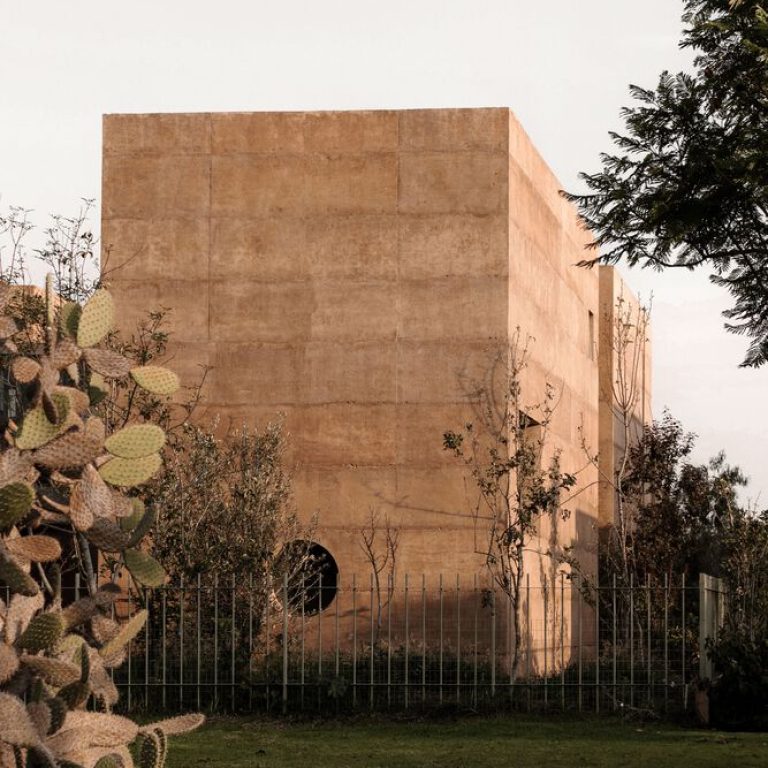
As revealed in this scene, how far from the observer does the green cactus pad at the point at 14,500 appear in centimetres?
464

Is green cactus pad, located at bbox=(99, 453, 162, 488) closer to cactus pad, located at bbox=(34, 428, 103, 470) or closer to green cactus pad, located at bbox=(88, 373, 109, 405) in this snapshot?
cactus pad, located at bbox=(34, 428, 103, 470)

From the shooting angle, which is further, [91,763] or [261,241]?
[261,241]

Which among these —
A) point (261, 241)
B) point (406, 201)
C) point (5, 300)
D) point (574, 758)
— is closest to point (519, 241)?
point (406, 201)

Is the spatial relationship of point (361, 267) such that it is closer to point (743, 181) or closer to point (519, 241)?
point (519, 241)

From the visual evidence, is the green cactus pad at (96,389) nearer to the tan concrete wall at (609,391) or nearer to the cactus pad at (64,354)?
the cactus pad at (64,354)

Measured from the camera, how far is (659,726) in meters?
15.2

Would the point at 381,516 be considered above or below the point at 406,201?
below

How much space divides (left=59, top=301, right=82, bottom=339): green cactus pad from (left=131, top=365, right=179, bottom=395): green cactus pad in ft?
1.04

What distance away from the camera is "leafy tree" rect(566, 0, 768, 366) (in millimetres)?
13773

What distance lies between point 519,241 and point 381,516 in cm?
456

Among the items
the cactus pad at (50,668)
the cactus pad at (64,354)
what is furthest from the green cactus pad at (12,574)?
the cactus pad at (64,354)

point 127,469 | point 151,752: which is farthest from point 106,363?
point 151,752

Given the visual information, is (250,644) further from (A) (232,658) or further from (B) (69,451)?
(B) (69,451)

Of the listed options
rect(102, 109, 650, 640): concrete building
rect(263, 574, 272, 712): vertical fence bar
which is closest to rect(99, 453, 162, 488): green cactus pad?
rect(263, 574, 272, 712): vertical fence bar
